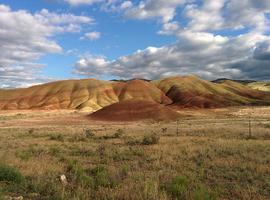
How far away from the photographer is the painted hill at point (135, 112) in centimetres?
7044

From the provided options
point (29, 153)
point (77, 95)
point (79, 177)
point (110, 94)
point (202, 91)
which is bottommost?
point (29, 153)

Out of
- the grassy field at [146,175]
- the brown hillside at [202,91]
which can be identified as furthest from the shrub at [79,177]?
the brown hillside at [202,91]

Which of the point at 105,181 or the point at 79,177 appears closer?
the point at 105,181

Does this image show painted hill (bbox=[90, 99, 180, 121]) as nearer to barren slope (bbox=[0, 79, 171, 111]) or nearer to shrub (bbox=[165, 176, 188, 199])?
barren slope (bbox=[0, 79, 171, 111])

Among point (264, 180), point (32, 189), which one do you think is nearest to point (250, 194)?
point (264, 180)

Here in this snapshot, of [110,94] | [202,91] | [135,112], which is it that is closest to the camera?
[135,112]

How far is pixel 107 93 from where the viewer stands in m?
160

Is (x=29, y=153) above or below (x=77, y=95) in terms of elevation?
below

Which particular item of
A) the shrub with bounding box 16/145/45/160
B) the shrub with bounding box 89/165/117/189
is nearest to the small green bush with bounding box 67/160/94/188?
the shrub with bounding box 89/165/117/189

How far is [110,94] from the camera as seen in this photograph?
520ft

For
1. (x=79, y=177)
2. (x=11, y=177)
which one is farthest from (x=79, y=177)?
(x=11, y=177)

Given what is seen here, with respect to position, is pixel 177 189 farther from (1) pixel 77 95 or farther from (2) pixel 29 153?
(1) pixel 77 95

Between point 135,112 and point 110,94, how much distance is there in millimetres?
84118

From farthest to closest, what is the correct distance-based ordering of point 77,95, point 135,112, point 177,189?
point 77,95
point 135,112
point 177,189
